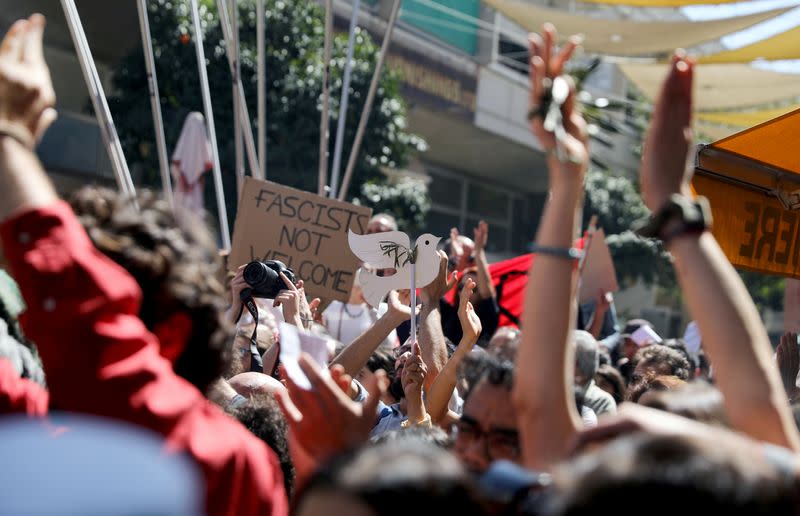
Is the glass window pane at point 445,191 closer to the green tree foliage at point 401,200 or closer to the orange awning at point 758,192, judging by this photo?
the green tree foliage at point 401,200

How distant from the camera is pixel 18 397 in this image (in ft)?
5.50

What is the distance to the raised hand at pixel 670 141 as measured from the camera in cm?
175

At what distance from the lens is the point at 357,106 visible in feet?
46.5

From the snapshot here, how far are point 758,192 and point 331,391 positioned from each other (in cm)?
315

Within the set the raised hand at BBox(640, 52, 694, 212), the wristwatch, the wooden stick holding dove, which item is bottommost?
the wooden stick holding dove

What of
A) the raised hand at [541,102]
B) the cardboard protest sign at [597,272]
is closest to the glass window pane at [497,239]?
the cardboard protest sign at [597,272]

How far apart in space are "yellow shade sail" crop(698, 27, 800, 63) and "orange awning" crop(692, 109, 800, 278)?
11.4 m

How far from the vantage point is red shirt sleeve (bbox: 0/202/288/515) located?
1.37 metres

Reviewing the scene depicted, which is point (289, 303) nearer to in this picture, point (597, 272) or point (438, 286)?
point (438, 286)

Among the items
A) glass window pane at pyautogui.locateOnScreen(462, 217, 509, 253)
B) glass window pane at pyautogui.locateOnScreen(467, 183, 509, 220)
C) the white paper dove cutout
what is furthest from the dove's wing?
glass window pane at pyautogui.locateOnScreen(462, 217, 509, 253)

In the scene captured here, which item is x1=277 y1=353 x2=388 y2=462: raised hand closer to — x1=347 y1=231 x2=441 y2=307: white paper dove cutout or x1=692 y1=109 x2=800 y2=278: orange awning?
x1=347 y1=231 x2=441 y2=307: white paper dove cutout

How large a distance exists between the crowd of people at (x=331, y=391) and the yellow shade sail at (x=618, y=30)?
48.4 feet

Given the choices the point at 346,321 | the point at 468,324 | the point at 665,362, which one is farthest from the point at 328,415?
the point at 346,321

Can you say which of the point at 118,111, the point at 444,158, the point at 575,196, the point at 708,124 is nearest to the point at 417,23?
the point at 444,158
